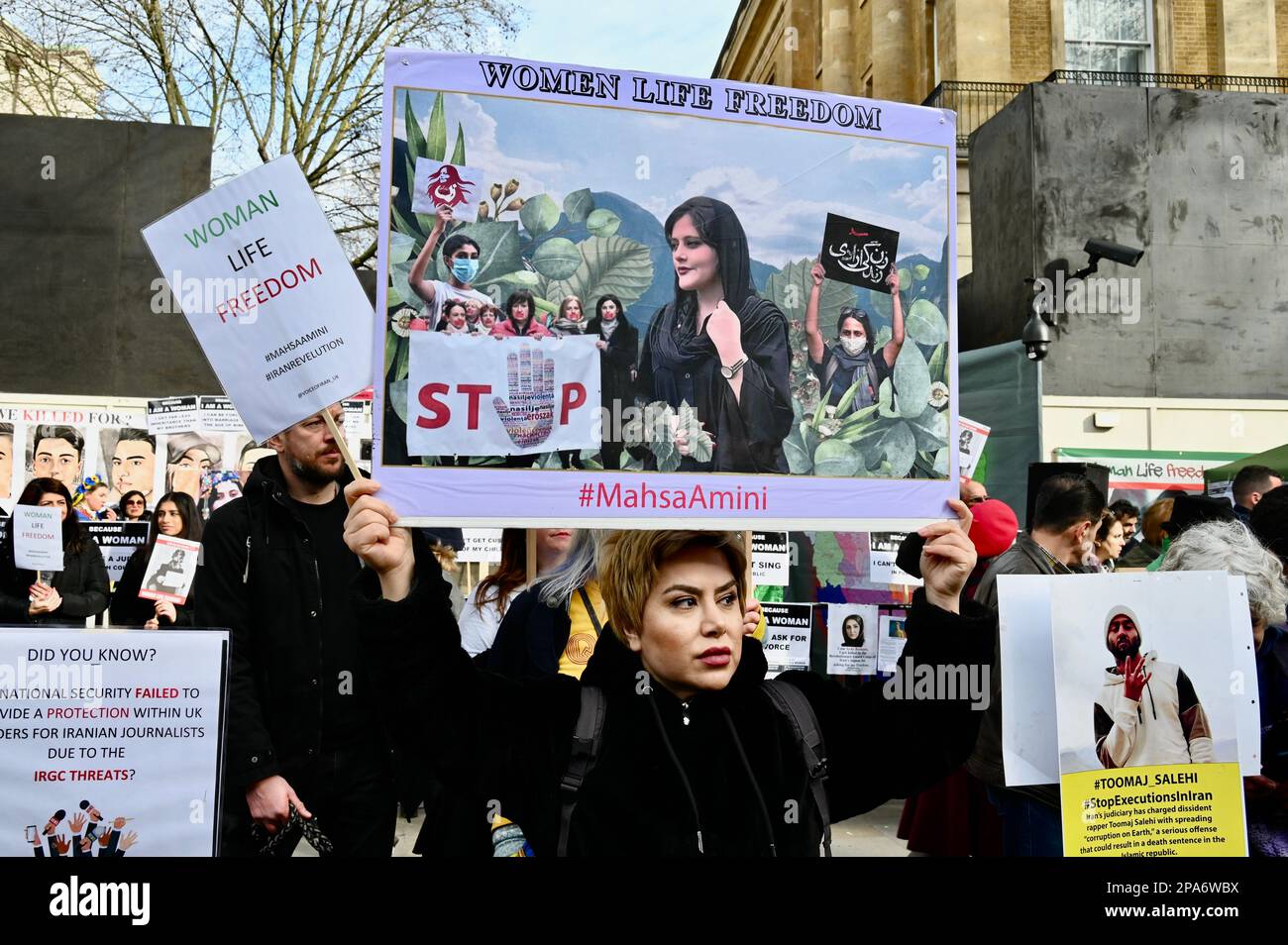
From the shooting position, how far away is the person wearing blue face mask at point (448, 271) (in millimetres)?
2883

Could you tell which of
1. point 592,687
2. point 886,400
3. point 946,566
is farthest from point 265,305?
point 946,566

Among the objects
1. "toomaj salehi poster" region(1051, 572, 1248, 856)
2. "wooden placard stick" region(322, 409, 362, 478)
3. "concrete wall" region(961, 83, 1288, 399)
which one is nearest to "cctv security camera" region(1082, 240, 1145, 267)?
"concrete wall" region(961, 83, 1288, 399)

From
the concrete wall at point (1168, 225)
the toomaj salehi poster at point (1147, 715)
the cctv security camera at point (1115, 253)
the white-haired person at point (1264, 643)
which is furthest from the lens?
the concrete wall at point (1168, 225)

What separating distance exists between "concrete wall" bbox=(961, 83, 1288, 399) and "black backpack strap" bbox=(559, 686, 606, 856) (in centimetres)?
1493

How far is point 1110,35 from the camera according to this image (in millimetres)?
24453

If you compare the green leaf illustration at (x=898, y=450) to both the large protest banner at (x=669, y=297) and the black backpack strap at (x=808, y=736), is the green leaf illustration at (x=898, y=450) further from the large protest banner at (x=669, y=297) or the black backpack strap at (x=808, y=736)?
the black backpack strap at (x=808, y=736)

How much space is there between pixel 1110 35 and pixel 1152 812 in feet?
79.9

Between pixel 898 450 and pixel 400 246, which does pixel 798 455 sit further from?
pixel 400 246

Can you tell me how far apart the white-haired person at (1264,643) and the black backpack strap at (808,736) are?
5.54 feet

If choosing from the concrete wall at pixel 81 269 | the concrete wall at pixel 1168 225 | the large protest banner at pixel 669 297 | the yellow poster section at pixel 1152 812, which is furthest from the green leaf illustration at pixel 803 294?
the concrete wall at pixel 1168 225

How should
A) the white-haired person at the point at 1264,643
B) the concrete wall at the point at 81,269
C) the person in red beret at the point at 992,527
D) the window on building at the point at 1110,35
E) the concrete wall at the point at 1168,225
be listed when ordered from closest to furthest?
the white-haired person at the point at 1264,643 → the person in red beret at the point at 992,527 → the concrete wall at the point at 81,269 → the concrete wall at the point at 1168,225 → the window on building at the point at 1110,35

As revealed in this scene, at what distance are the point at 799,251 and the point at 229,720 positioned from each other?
2.24m
